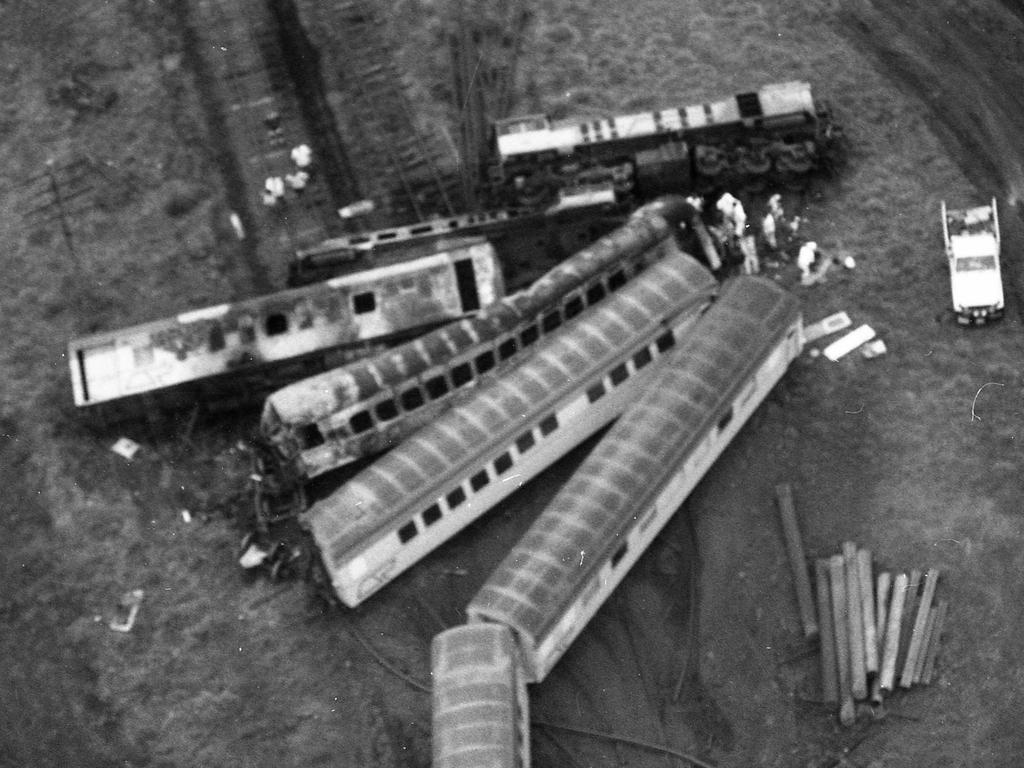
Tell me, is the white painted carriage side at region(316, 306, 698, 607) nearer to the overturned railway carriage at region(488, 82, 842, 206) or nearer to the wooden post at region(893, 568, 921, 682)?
the overturned railway carriage at region(488, 82, 842, 206)

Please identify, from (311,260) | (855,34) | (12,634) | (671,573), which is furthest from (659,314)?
(12,634)

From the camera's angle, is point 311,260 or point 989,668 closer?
point 989,668

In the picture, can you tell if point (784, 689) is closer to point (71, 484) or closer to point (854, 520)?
point (854, 520)

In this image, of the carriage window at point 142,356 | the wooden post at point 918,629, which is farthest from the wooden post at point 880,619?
the carriage window at point 142,356

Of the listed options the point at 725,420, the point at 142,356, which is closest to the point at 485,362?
the point at 725,420

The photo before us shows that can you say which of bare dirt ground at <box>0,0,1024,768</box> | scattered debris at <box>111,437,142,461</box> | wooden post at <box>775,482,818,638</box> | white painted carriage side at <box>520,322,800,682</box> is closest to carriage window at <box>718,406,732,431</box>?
white painted carriage side at <box>520,322,800,682</box>

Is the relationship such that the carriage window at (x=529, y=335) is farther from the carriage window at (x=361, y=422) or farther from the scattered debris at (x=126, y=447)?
the scattered debris at (x=126, y=447)
